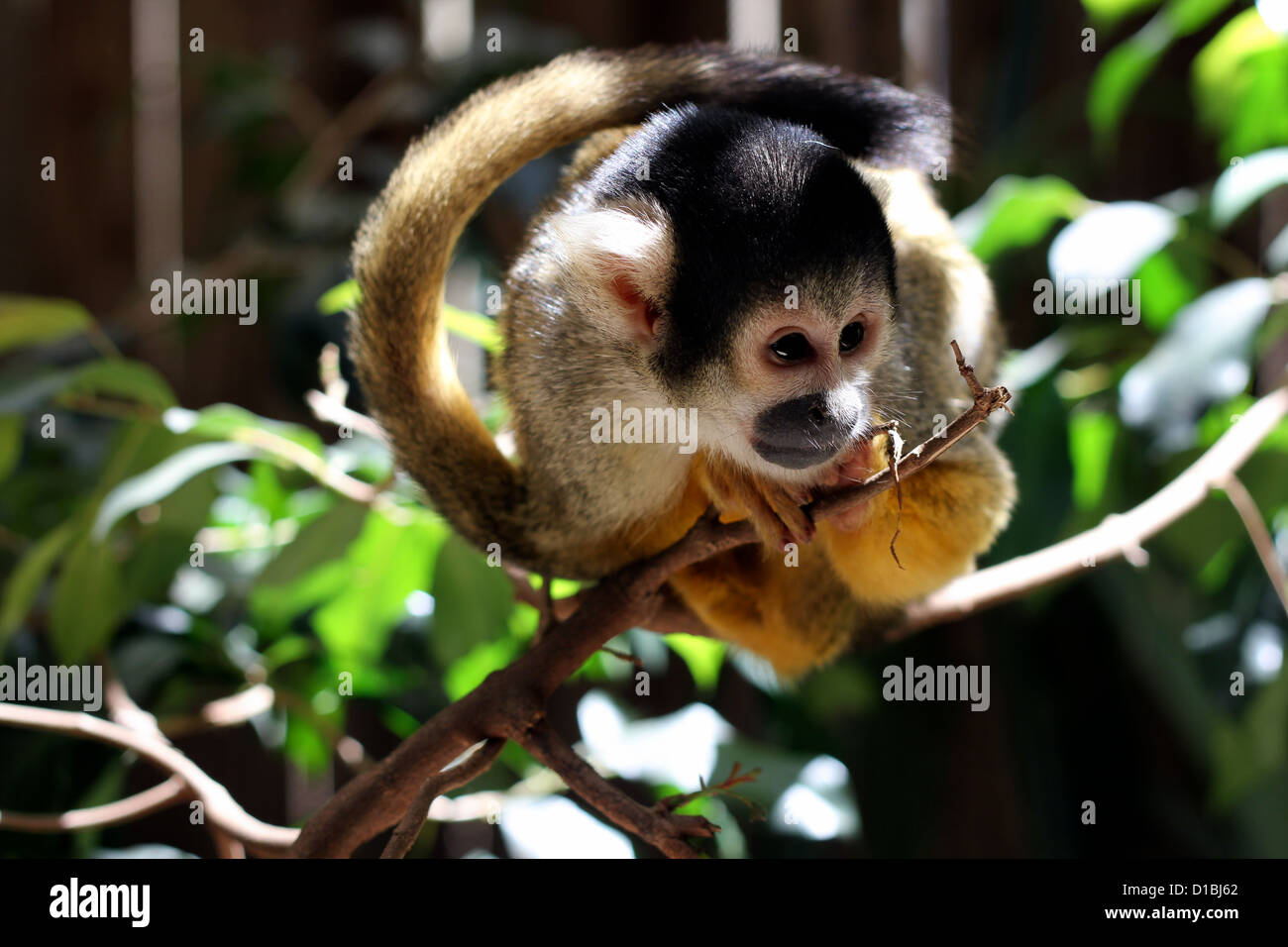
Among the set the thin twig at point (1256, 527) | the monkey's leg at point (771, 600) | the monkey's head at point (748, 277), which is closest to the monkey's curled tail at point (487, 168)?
the monkey's head at point (748, 277)

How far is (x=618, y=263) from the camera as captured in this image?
135 centimetres

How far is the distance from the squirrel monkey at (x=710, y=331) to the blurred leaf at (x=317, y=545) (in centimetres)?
21

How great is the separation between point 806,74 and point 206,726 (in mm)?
1510

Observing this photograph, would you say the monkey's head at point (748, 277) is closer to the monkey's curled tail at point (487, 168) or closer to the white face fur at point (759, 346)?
the white face fur at point (759, 346)

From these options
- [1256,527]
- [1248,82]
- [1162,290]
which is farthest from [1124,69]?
[1256,527]

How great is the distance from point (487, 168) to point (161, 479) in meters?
0.72

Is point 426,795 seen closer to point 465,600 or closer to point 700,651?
point 465,600

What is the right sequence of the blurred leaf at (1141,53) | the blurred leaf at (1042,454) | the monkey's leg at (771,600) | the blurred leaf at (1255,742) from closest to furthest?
the monkey's leg at (771,600), the blurred leaf at (1255,742), the blurred leaf at (1042,454), the blurred leaf at (1141,53)

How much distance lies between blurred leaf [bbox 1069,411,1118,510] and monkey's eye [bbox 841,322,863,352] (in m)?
0.83

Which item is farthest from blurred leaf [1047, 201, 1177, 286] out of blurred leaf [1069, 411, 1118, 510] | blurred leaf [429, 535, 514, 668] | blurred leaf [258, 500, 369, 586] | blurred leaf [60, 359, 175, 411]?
blurred leaf [60, 359, 175, 411]

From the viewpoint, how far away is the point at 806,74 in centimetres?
155

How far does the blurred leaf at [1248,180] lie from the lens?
72.5 inches
